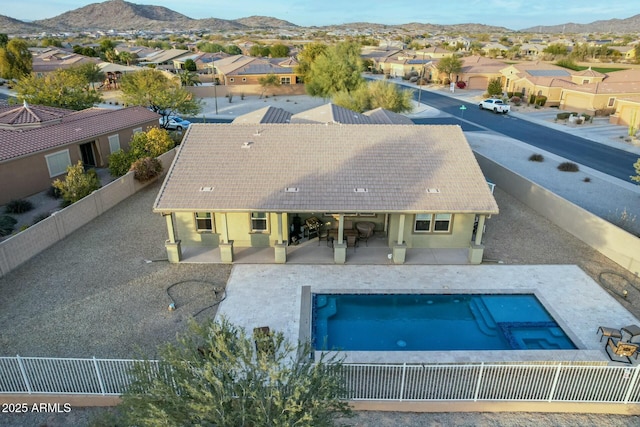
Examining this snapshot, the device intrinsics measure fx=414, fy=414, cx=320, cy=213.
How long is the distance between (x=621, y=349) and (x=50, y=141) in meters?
29.6

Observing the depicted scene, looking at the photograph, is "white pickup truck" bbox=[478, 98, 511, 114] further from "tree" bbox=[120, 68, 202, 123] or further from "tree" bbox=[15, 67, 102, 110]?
"tree" bbox=[15, 67, 102, 110]

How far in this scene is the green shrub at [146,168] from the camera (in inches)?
987

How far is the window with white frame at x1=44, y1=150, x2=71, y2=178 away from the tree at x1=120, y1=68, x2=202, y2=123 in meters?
12.3

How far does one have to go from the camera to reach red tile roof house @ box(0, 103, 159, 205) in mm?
23172

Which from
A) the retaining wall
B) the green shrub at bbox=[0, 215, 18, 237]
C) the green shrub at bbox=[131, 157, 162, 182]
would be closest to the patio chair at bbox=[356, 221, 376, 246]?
the retaining wall

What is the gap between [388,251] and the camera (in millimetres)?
17906

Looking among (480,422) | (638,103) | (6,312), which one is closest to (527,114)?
(638,103)

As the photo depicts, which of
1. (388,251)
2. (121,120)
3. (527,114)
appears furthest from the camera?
(527,114)

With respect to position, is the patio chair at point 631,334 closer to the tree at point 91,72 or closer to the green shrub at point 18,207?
the green shrub at point 18,207

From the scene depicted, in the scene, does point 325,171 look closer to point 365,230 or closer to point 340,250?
point 365,230

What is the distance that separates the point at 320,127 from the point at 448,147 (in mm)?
6180

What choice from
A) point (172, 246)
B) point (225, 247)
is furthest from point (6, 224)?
point (225, 247)

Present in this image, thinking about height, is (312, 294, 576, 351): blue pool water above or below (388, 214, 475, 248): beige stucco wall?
below

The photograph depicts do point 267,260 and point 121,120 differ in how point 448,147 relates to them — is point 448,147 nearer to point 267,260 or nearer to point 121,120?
point 267,260
